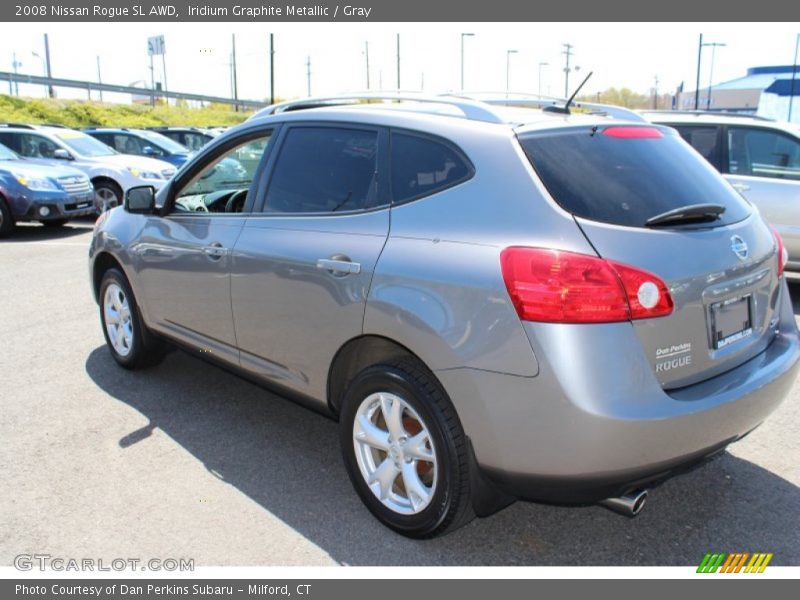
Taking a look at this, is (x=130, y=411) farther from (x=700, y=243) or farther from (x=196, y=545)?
(x=700, y=243)

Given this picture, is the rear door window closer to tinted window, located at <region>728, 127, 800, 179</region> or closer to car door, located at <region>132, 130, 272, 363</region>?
tinted window, located at <region>728, 127, 800, 179</region>

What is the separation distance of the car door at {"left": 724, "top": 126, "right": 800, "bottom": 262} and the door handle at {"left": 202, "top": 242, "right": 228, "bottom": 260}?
5469 millimetres

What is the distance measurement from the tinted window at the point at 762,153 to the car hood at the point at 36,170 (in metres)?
10.4

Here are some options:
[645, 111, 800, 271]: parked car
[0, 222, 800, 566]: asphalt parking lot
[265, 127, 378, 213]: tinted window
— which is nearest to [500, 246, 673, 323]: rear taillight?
[265, 127, 378, 213]: tinted window

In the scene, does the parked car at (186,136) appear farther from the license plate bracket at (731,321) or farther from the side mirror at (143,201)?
the license plate bracket at (731,321)

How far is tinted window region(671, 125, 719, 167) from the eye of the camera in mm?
7445

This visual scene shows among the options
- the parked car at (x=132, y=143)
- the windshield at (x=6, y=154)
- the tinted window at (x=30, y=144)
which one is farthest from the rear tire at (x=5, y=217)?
the parked car at (x=132, y=143)

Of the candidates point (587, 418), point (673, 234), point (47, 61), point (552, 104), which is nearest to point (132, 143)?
point (552, 104)

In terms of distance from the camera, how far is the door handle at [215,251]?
157 inches

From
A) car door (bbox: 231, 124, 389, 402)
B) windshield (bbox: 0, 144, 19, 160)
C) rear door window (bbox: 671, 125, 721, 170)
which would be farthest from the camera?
windshield (bbox: 0, 144, 19, 160)

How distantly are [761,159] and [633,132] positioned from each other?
5065mm

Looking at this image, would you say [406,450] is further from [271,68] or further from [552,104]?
[271,68]

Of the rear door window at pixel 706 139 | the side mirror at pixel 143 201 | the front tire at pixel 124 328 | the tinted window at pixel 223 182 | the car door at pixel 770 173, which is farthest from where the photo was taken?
the rear door window at pixel 706 139
